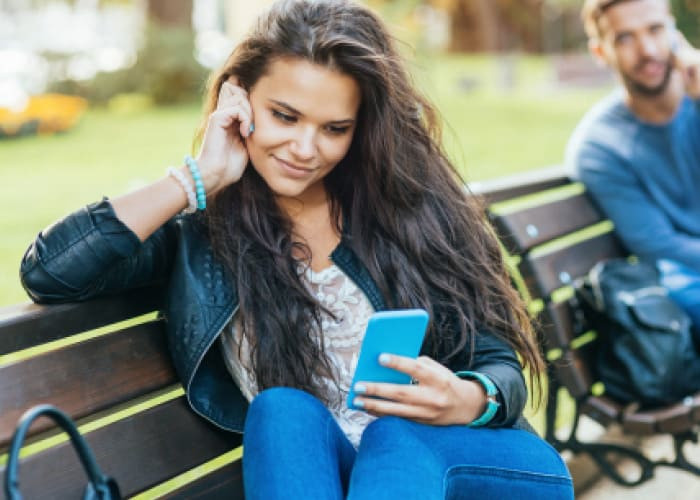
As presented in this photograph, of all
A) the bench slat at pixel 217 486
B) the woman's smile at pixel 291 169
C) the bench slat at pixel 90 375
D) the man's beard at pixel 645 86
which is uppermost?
the woman's smile at pixel 291 169

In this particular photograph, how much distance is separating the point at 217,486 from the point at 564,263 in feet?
5.60

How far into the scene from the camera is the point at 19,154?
39.4ft

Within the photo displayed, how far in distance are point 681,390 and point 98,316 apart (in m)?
2.05

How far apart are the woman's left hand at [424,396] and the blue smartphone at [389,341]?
0.05 ft

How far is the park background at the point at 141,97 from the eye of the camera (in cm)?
960

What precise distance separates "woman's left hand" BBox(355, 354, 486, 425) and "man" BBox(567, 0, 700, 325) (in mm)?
1730

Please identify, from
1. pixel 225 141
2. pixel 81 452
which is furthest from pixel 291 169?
pixel 81 452

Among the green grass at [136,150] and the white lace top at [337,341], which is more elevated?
the white lace top at [337,341]

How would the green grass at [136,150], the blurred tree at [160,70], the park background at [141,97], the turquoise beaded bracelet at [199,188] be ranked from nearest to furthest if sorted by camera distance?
1. the turquoise beaded bracelet at [199,188]
2. the green grass at [136,150]
3. the park background at [141,97]
4. the blurred tree at [160,70]

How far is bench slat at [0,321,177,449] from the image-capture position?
6.57 feet

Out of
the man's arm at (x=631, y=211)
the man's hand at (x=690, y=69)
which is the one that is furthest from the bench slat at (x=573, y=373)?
the man's hand at (x=690, y=69)

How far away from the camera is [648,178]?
3709 millimetres

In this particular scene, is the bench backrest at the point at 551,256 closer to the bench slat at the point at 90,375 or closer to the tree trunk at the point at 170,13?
the bench slat at the point at 90,375

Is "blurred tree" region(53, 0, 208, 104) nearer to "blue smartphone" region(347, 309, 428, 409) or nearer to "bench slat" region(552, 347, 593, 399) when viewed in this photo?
"bench slat" region(552, 347, 593, 399)
